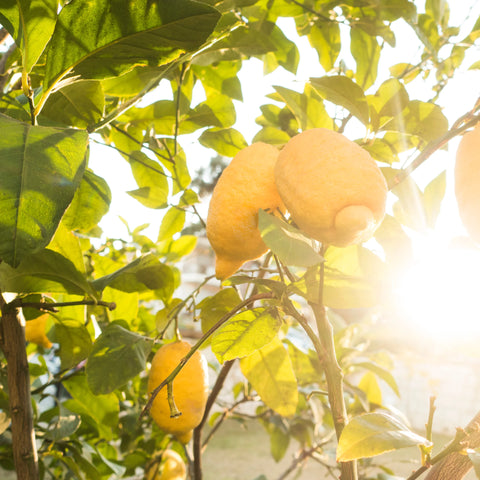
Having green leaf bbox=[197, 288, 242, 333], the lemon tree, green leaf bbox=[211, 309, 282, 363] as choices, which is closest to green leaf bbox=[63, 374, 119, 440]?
the lemon tree

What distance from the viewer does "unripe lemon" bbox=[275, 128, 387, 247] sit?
339 millimetres

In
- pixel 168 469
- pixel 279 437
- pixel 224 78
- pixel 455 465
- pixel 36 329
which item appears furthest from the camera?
pixel 279 437

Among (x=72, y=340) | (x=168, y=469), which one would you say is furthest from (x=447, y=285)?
(x=168, y=469)

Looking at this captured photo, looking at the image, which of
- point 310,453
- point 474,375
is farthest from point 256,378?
point 474,375

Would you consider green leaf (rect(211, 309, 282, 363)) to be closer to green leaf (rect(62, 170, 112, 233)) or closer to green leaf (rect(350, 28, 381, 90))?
green leaf (rect(62, 170, 112, 233))

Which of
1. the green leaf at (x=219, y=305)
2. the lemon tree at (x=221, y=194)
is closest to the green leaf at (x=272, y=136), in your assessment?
the lemon tree at (x=221, y=194)

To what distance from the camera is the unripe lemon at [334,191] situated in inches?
13.4

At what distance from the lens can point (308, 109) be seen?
0.49m

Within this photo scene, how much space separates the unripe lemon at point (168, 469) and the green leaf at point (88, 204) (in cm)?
66

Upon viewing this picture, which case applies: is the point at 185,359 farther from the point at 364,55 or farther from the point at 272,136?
the point at 364,55

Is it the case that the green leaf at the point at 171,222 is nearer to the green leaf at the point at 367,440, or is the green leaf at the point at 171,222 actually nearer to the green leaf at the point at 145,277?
the green leaf at the point at 145,277

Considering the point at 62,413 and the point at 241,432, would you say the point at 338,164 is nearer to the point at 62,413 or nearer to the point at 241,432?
the point at 62,413

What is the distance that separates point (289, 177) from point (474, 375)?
4.92m

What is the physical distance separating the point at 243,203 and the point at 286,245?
5.2 inches
